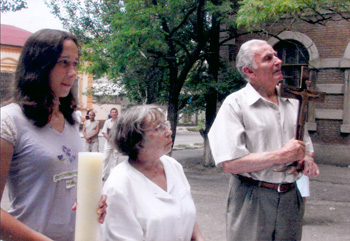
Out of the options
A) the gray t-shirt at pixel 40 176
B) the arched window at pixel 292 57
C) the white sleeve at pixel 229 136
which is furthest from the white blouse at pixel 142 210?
the arched window at pixel 292 57

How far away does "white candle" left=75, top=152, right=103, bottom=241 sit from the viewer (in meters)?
1.30

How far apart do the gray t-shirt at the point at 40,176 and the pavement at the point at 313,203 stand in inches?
105

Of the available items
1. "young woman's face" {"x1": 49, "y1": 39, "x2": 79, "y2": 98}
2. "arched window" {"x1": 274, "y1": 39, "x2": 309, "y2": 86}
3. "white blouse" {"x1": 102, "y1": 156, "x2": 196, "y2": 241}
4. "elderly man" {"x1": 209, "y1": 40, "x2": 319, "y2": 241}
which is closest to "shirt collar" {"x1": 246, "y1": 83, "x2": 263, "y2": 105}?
"elderly man" {"x1": 209, "y1": 40, "x2": 319, "y2": 241}

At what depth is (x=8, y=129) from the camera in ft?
4.87

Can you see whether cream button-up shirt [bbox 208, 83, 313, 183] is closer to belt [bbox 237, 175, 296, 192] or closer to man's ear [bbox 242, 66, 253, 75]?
belt [bbox 237, 175, 296, 192]

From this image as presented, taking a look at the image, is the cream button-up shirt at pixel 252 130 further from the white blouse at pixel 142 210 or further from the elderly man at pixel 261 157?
the white blouse at pixel 142 210

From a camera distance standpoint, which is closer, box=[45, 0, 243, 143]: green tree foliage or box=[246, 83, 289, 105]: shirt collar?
box=[246, 83, 289, 105]: shirt collar

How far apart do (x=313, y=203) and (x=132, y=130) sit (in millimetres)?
6255

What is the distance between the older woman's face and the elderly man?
487 mm

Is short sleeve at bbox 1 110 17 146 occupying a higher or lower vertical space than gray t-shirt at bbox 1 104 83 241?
higher

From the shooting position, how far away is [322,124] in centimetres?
1268

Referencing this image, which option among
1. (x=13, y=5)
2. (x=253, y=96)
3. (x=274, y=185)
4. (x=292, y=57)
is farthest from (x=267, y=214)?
(x=292, y=57)

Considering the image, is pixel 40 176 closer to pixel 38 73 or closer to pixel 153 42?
pixel 38 73

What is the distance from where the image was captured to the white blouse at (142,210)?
2010 mm
